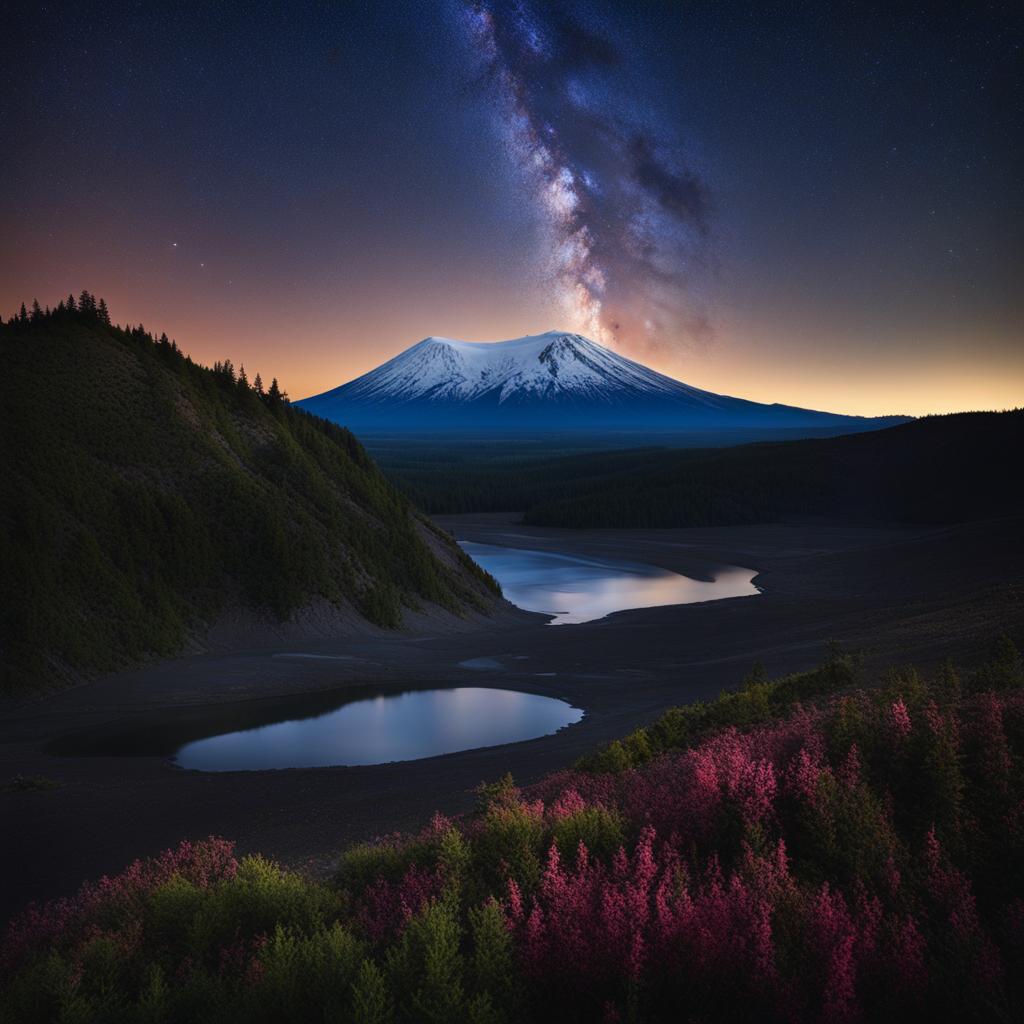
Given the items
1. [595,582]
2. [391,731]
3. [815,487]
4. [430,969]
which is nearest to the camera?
[430,969]

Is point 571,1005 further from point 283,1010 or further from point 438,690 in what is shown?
point 438,690

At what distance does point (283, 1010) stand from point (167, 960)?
1648mm

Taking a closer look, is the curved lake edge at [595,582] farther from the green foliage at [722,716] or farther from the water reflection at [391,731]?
the green foliage at [722,716]

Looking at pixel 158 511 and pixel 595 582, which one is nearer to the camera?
pixel 158 511

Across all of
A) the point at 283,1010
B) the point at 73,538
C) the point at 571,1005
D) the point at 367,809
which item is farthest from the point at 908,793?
the point at 73,538

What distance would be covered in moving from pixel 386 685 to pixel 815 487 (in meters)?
107

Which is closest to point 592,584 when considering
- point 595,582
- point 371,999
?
point 595,582

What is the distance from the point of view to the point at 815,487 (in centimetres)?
12119

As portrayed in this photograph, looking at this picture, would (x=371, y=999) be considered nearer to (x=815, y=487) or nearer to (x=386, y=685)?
(x=386, y=685)

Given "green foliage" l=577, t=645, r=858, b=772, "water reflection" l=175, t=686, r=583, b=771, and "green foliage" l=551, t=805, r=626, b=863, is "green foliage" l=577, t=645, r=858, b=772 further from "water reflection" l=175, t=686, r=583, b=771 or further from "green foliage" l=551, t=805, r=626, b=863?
"water reflection" l=175, t=686, r=583, b=771

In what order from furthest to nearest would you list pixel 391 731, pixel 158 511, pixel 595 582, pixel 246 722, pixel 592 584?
pixel 595 582
pixel 592 584
pixel 158 511
pixel 391 731
pixel 246 722

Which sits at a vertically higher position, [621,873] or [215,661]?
[621,873]

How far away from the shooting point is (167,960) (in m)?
5.97

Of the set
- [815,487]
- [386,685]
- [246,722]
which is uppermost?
[815,487]
